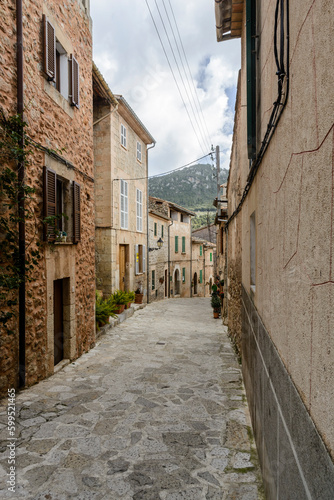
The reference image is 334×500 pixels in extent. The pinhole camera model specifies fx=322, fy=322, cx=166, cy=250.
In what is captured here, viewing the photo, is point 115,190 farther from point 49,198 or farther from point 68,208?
point 49,198

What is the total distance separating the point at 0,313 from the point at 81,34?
6.53m

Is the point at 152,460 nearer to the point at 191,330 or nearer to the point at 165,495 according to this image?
the point at 165,495

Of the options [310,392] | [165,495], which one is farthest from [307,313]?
[165,495]

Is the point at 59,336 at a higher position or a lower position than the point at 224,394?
higher

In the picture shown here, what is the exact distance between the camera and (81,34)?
7414 millimetres

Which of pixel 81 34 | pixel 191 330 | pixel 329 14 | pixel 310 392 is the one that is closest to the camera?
pixel 329 14

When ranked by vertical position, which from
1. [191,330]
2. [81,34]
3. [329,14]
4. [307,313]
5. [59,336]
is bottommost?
[191,330]

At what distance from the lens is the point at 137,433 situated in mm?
3854

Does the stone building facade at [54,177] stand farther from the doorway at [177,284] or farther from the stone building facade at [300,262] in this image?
the doorway at [177,284]

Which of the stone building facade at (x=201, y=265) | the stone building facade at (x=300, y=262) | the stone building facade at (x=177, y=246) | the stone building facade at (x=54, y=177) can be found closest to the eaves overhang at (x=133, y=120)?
the stone building facade at (x=54, y=177)

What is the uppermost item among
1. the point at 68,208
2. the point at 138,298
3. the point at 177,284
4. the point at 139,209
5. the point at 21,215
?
the point at 139,209

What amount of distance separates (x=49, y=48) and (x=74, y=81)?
45.6 inches

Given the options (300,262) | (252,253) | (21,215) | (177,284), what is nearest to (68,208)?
(21,215)

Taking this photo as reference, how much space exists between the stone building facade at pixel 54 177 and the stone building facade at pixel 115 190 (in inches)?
130
